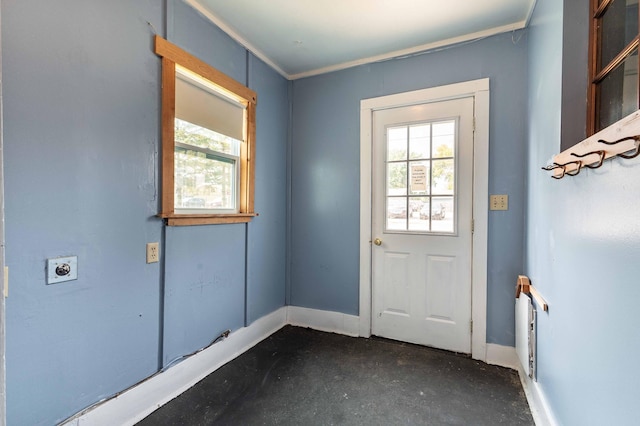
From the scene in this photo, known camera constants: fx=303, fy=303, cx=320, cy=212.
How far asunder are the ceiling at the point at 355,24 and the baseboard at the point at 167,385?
229 centimetres

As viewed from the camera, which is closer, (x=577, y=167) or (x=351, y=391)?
(x=577, y=167)

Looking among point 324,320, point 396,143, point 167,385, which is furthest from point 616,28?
point 167,385

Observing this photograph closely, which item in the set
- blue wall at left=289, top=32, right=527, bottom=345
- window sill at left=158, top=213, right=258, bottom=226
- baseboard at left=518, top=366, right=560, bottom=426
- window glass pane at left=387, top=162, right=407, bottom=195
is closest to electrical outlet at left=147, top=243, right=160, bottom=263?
window sill at left=158, top=213, right=258, bottom=226

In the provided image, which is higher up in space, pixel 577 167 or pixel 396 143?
pixel 396 143

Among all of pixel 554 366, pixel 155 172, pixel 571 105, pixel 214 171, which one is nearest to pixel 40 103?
pixel 155 172

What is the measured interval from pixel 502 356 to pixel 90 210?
278cm

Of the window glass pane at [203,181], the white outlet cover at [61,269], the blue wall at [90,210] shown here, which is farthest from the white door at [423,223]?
the white outlet cover at [61,269]

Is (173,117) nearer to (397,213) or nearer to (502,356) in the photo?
(397,213)

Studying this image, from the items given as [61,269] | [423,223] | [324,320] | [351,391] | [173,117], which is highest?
[173,117]

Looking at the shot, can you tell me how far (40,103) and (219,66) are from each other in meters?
1.16

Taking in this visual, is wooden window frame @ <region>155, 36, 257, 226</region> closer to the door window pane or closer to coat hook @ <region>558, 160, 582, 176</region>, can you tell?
the door window pane

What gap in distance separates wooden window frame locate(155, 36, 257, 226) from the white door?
1116 millimetres

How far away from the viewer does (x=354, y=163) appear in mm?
2717

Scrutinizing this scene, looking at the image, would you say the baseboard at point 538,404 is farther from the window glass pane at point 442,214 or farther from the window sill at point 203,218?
the window sill at point 203,218
